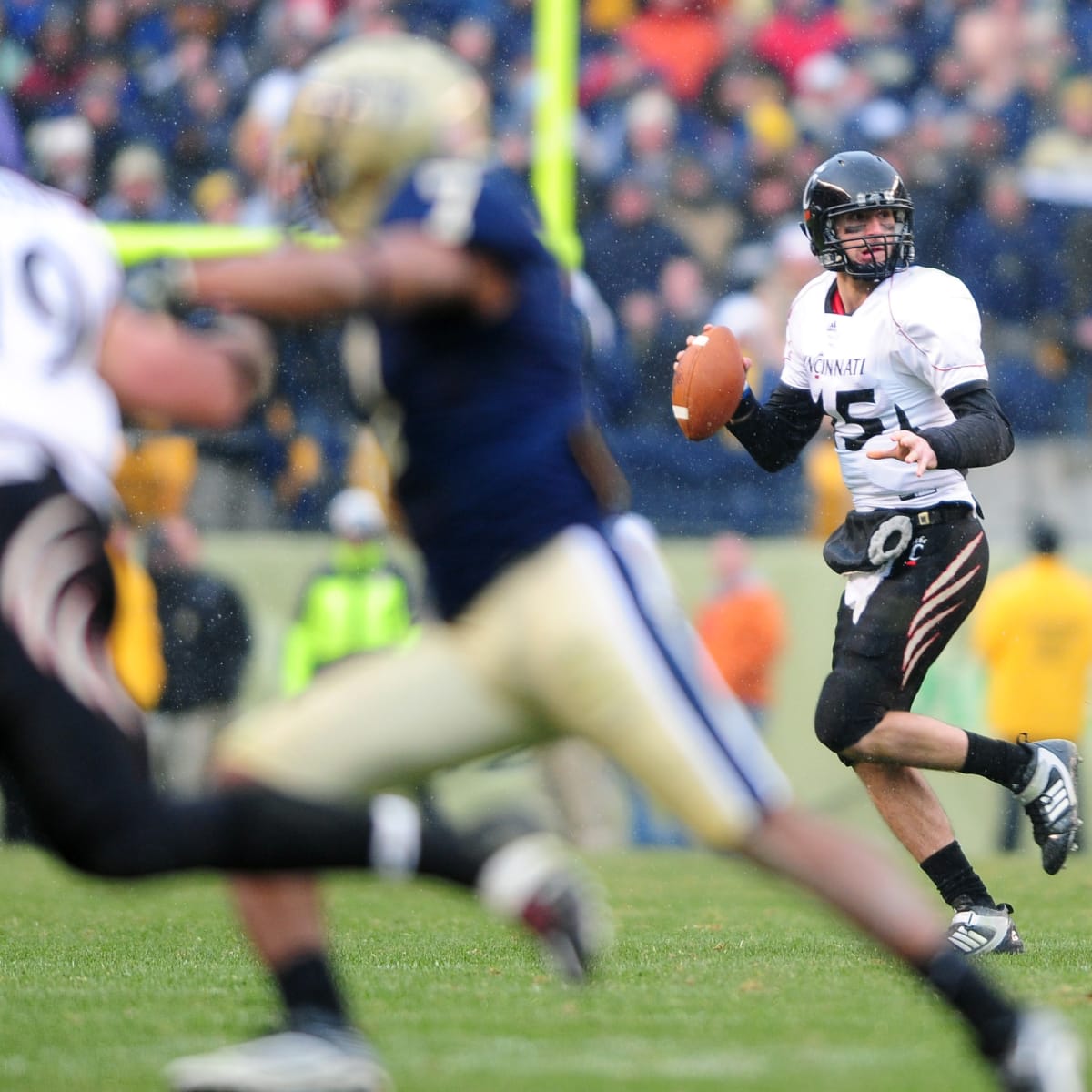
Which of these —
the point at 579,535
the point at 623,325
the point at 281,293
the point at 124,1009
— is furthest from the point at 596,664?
the point at 623,325

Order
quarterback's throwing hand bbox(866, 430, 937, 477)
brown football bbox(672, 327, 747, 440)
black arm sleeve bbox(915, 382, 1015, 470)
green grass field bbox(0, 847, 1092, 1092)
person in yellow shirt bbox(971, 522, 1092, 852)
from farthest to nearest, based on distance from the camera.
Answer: person in yellow shirt bbox(971, 522, 1092, 852), brown football bbox(672, 327, 747, 440), black arm sleeve bbox(915, 382, 1015, 470), quarterback's throwing hand bbox(866, 430, 937, 477), green grass field bbox(0, 847, 1092, 1092)

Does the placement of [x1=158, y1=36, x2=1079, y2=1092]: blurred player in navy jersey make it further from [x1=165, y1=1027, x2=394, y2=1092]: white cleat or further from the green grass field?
the green grass field

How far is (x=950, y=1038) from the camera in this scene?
12.5ft

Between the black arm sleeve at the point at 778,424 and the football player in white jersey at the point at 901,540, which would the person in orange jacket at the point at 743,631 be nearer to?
the black arm sleeve at the point at 778,424

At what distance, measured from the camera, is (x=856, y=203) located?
214 inches

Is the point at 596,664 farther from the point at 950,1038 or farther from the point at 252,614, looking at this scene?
the point at 252,614

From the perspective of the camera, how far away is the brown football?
549 cm

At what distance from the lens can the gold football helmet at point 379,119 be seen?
3193 mm

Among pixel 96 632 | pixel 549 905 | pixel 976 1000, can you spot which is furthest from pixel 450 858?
pixel 976 1000

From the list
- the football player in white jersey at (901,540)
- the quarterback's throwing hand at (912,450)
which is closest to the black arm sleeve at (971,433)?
the football player in white jersey at (901,540)

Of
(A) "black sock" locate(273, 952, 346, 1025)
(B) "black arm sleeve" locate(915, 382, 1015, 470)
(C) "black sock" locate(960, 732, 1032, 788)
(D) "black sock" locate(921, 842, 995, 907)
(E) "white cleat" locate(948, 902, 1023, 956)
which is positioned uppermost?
(B) "black arm sleeve" locate(915, 382, 1015, 470)

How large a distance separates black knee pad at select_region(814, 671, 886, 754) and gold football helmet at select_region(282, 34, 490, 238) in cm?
240

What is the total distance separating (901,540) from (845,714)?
0.48m

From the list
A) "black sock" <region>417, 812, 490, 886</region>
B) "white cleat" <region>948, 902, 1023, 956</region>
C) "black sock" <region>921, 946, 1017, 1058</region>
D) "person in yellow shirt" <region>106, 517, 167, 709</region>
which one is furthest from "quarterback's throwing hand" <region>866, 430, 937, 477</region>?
"person in yellow shirt" <region>106, 517, 167, 709</region>
